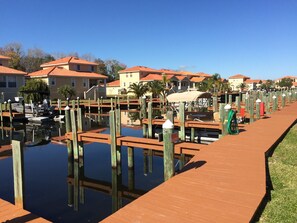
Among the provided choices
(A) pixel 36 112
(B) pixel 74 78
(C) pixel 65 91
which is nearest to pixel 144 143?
(A) pixel 36 112

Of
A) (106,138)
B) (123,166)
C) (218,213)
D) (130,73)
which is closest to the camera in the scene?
(218,213)

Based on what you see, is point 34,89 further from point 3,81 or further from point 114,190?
point 114,190

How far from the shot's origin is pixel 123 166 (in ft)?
44.4

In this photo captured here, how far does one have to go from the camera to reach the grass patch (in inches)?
211

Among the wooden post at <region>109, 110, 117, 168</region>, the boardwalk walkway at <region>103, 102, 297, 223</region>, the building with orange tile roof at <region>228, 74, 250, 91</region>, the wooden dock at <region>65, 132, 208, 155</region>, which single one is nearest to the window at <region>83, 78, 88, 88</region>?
the wooden dock at <region>65, 132, 208, 155</region>

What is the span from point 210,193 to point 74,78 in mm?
45543

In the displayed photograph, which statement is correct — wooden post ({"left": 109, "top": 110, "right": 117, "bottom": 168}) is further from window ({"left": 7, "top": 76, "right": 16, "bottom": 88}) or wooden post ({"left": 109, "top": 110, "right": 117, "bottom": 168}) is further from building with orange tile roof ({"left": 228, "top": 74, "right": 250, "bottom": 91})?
building with orange tile roof ({"left": 228, "top": 74, "right": 250, "bottom": 91})

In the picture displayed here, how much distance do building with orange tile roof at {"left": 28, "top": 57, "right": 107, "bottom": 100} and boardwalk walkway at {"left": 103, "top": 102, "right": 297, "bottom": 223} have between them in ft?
131

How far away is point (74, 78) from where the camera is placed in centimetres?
4875

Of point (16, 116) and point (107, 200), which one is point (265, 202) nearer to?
point (107, 200)

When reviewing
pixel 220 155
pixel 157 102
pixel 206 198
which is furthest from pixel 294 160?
pixel 157 102

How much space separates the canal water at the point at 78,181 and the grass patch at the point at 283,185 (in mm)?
4548

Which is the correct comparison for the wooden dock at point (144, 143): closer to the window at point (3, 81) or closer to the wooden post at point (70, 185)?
the wooden post at point (70, 185)

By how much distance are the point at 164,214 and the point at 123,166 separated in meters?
8.57
